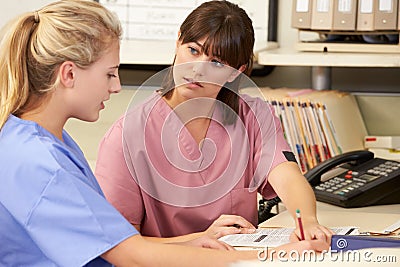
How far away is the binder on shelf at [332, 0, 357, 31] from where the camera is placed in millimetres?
2494

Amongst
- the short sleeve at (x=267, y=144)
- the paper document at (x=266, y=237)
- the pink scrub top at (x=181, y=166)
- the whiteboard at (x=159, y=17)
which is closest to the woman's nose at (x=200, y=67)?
the pink scrub top at (x=181, y=166)

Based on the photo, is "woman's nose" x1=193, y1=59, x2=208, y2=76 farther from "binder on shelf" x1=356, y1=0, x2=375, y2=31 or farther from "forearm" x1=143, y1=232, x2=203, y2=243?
"binder on shelf" x1=356, y1=0, x2=375, y2=31

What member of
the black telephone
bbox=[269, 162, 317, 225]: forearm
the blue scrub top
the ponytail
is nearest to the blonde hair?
the ponytail

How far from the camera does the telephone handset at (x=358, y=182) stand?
2.00 meters

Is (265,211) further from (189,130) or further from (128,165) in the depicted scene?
(128,165)

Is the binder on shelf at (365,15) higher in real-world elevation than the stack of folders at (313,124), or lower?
higher

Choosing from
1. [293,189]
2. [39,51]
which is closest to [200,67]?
[293,189]

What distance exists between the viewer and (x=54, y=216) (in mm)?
1269

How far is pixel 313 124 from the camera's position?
8.41 feet

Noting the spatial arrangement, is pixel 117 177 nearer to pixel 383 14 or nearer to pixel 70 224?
pixel 70 224

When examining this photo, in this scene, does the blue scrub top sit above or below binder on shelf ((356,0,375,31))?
below

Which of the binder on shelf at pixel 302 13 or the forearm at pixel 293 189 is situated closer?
the forearm at pixel 293 189

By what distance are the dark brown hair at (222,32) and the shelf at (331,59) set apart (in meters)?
0.70

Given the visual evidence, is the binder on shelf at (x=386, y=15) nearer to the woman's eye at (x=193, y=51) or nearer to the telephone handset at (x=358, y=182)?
the telephone handset at (x=358, y=182)
